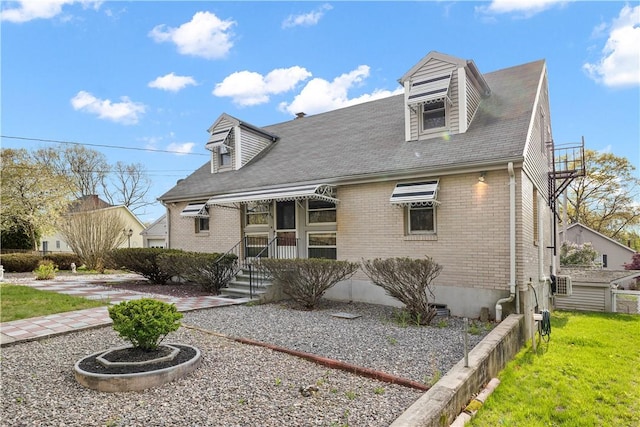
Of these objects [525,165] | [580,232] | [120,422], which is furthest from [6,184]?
[580,232]

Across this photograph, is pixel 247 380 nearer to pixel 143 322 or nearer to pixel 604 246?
pixel 143 322

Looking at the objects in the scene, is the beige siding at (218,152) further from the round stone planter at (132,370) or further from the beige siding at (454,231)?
the round stone planter at (132,370)

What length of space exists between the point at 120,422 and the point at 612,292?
18.2 m

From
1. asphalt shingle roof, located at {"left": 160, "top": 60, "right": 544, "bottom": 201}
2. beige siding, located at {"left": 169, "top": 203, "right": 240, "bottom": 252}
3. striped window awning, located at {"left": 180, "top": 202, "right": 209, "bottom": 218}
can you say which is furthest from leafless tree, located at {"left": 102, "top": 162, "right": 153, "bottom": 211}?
striped window awning, located at {"left": 180, "top": 202, "right": 209, "bottom": 218}

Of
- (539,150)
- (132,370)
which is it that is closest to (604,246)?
(539,150)

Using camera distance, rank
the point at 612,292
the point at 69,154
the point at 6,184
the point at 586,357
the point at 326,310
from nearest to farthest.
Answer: the point at 586,357
the point at 326,310
the point at 612,292
the point at 6,184
the point at 69,154

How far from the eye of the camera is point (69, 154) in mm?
37562

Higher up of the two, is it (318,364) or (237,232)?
(237,232)

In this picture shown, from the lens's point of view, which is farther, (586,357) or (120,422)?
(586,357)

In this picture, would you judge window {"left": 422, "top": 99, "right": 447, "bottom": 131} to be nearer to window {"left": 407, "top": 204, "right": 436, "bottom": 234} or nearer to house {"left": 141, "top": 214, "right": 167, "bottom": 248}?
window {"left": 407, "top": 204, "right": 436, "bottom": 234}

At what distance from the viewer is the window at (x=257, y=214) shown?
13.4 metres

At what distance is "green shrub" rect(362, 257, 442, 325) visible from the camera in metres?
8.09

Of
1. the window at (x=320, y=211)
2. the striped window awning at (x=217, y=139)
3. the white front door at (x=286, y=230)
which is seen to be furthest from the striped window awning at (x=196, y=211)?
the window at (x=320, y=211)

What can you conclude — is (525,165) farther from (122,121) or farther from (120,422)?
(122,121)
